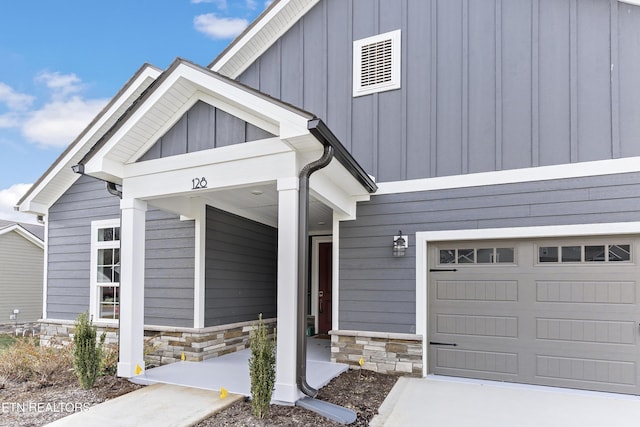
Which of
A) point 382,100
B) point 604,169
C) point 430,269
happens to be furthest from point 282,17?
point 604,169

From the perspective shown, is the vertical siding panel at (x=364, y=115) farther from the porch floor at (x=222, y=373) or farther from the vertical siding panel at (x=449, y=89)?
the porch floor at (x=222, y=373)

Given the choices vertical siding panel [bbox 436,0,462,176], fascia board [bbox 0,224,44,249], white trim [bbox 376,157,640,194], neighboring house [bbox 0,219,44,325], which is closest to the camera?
white trim [bbox 376,157,640,194]

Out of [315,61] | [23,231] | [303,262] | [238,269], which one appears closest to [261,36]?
[315,61]

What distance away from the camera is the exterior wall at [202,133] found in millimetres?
4539

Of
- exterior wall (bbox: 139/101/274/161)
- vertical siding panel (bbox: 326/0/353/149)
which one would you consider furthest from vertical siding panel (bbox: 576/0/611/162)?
A: exterior wall (bbox: 139/101/274/161)

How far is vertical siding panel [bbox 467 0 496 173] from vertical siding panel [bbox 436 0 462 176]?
0.14 metres

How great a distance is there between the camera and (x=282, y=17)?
680cm

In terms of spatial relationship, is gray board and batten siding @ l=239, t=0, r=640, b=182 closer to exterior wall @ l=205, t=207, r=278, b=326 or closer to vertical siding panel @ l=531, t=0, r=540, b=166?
vertical siding panel @ l=531, t=0, r=540, b=166

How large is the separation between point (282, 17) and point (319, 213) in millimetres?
3203

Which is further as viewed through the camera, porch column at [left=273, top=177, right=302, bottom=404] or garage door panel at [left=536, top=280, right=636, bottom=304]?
garage door panel at [left=536, top=280, right=636, bottom=304]

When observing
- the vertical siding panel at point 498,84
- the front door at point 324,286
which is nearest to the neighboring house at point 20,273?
the front door at point 324,286

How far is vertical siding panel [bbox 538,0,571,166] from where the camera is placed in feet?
16.9

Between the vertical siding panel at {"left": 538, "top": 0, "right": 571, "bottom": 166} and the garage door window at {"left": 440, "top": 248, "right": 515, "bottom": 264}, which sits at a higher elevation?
the vertical siding panel at {"left": 538, "top": 0, "right": 571, "bottom": 166}

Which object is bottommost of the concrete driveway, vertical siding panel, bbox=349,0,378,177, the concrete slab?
the concrete driveway
